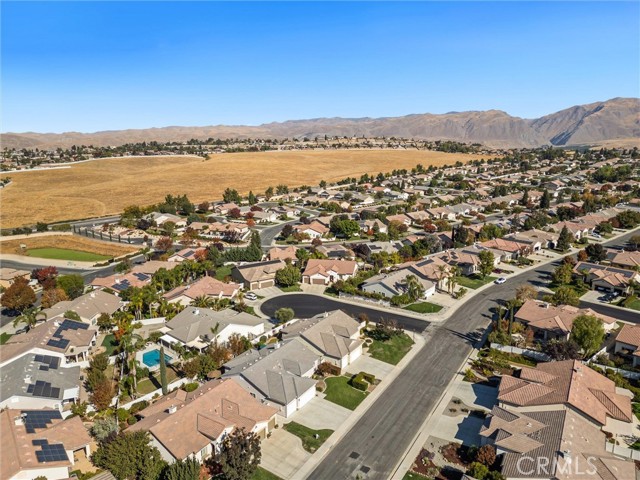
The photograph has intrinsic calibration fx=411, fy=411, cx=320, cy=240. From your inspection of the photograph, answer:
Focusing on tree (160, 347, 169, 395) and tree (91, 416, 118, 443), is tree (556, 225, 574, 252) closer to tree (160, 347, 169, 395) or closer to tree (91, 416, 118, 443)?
tree (160, 347, 169, 395)

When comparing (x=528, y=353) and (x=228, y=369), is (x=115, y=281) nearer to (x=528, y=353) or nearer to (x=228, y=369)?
(x=228, y=369)

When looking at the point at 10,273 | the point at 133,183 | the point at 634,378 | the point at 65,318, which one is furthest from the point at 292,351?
the point at 133,183

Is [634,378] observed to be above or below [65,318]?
below

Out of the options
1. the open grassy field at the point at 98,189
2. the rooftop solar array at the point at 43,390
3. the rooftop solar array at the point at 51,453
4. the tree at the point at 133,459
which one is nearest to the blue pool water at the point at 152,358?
the rooftop solar array at the point at 43,390

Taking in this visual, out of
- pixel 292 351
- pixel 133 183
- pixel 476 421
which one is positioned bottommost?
pixel 476 421

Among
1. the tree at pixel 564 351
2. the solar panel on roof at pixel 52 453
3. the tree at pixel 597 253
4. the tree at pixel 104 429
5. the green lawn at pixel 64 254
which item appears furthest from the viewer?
the green lawn at pixel 64 254

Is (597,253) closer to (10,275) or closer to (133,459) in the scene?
(133,459)

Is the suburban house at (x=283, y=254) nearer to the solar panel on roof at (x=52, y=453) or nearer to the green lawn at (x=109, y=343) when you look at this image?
the green lawn at (x=109, y=343)
